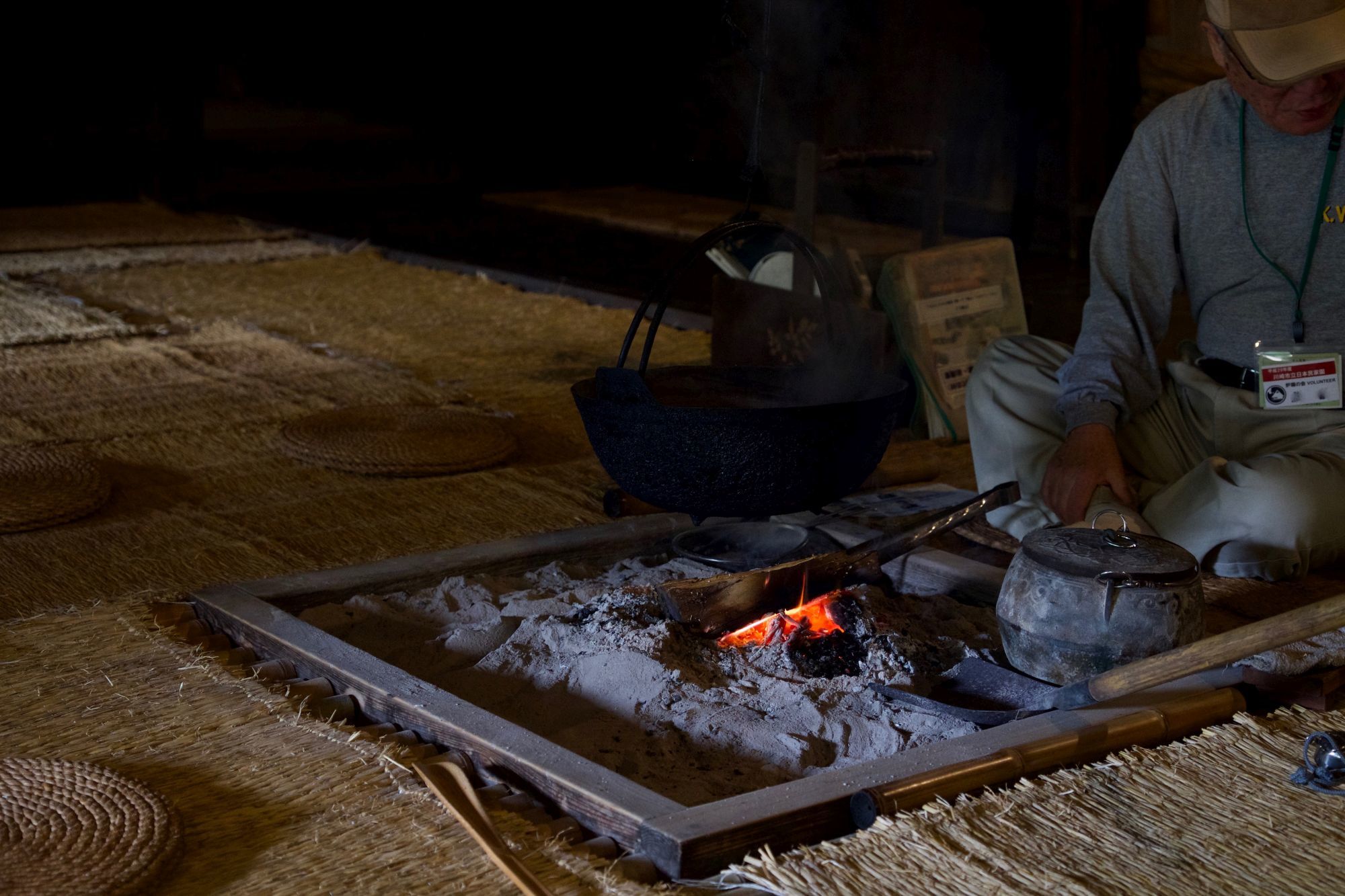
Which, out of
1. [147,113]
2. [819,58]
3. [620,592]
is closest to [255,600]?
[620,592]

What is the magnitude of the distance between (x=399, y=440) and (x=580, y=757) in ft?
5.22

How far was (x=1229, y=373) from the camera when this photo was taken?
7.64ft

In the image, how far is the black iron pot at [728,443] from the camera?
2002 millimetres

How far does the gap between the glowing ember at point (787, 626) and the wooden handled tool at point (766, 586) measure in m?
0.02

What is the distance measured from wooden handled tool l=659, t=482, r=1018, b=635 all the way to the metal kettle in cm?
34

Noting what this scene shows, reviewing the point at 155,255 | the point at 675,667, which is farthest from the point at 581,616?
the point at 155,255

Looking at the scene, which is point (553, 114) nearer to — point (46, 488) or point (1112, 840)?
point (46, 488)

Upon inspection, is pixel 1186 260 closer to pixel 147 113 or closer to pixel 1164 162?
pixel 1164 162

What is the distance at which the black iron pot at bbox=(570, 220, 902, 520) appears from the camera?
2002 millimetres

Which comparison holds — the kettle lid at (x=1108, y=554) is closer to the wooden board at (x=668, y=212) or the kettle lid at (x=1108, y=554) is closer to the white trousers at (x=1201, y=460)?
the white trousers at (x=1201, y=460)

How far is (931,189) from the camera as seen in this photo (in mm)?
3686

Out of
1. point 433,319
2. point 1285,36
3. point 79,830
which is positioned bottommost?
point 79,830

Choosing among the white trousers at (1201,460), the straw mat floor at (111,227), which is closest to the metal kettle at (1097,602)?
the white trousers at (1201,460)

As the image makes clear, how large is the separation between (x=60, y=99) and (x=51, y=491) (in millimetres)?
6103
